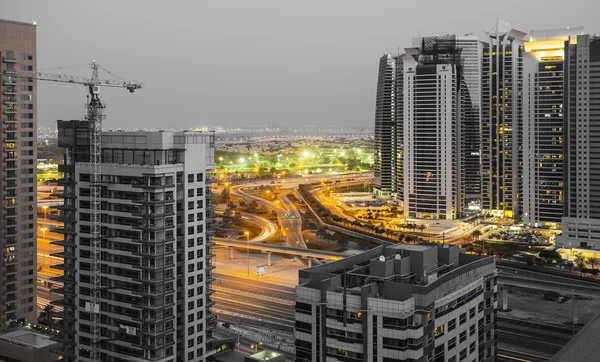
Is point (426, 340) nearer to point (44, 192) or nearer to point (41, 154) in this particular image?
point (44, 192)

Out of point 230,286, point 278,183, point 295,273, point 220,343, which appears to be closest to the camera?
point 220,343

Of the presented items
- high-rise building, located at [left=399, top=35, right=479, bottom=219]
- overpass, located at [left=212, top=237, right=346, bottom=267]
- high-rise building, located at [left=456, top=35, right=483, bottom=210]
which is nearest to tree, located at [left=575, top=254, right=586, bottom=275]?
overpass, located at [left=212, top=237, right=346, bottom=267]

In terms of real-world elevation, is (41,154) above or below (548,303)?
above

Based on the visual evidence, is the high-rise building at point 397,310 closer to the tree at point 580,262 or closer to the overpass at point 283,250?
the overpass at point 283,250

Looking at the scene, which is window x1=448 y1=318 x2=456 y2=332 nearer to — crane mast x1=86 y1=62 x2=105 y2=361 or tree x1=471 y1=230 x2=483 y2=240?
crane mast x1=86 y1=62 x2=105 y2=361

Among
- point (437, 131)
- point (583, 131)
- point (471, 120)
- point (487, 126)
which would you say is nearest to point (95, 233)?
point (583, 131)

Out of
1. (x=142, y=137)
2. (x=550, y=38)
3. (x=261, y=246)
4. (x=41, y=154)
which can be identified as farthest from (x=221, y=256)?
(x=41, y=154)

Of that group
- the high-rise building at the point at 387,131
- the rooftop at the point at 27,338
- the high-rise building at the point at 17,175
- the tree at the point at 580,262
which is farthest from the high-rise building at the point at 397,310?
the high-rise building at the point at 387,131
